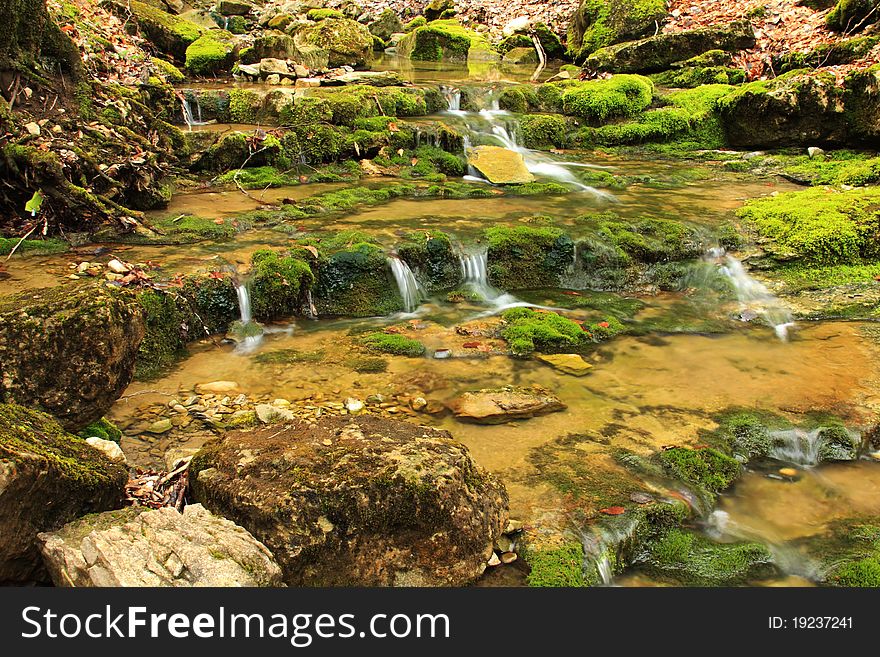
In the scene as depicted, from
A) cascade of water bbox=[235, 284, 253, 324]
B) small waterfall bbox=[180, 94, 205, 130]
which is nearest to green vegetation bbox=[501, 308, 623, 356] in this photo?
cascade of water bbox=[235, 284, 253, 324]

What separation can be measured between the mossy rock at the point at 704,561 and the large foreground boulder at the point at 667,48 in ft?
43.8

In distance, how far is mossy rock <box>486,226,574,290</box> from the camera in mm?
7277

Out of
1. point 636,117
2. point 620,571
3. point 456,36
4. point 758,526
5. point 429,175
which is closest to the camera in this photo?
point 620,571

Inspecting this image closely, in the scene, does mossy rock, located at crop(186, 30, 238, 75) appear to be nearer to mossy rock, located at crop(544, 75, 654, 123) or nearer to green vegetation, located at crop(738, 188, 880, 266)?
mossy rock, located at crop(544, 75, 654, 123)

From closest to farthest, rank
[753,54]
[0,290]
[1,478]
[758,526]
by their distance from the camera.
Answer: [1,478], [758,526], [0,290], [753,54]

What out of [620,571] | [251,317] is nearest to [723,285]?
[620,571]

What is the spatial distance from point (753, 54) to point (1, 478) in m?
15.7

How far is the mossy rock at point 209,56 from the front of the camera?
13.8 metres

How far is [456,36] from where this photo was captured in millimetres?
20734

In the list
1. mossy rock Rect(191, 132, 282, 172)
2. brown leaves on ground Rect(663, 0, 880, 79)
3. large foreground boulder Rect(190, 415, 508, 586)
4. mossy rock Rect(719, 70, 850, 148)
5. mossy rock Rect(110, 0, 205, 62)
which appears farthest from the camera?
mossy rock Rect(110, 0, 205, 62)

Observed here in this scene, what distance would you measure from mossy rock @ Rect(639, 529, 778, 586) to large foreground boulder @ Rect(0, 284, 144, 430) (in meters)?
3.36

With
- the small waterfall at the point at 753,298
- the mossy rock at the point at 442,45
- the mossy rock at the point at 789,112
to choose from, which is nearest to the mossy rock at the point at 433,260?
the small waterfall at the point at 753,298

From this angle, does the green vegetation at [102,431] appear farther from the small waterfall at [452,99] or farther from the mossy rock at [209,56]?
the mossy rock at [209,56]

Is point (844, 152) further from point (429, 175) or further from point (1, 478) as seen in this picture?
point (1, 478)
